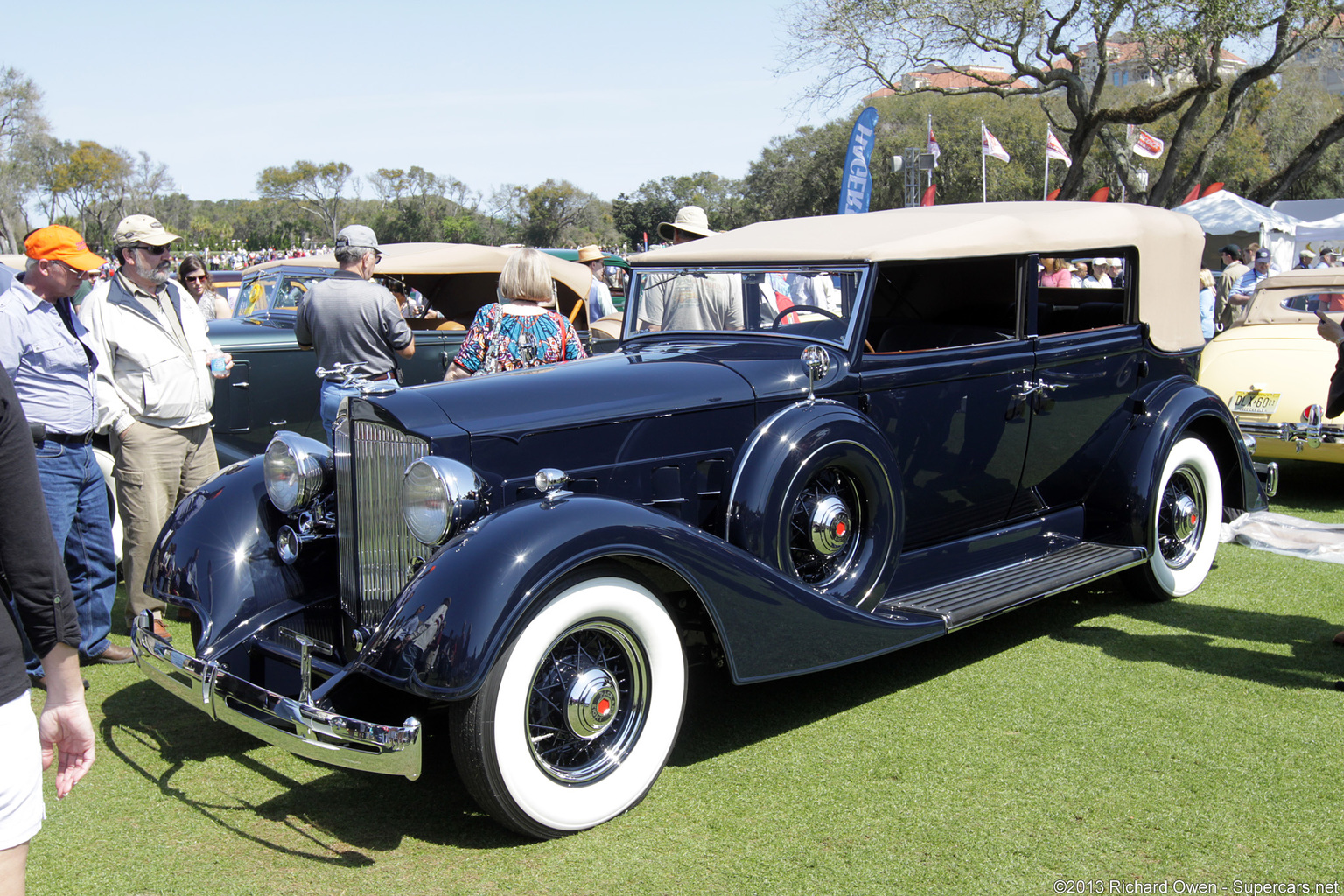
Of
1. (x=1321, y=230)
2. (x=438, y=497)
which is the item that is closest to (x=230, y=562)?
(x=438, y=497)

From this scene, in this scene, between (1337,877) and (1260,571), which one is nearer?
(1337,877)

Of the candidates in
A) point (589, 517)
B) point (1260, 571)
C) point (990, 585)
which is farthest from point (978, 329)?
point (589, 517)

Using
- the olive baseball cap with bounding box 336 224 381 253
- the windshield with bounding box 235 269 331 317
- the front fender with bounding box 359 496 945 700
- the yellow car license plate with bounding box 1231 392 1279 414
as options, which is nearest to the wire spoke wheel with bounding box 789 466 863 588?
the front fender with bounding box 359 496 945 700

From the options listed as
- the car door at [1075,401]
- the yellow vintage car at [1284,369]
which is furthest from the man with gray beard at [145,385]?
the yellow vintage car at [1284,369]

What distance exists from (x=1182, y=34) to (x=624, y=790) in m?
16.5

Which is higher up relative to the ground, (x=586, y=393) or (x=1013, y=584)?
(x=586, y=393)

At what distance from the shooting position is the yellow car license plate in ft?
23.0

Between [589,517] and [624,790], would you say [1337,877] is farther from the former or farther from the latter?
[589,517]

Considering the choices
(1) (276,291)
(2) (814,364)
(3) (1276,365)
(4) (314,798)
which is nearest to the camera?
(4) (314,798)

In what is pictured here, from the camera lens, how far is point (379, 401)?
128 inches

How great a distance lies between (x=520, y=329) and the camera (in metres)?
4.29

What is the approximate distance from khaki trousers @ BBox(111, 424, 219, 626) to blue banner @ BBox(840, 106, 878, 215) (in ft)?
30.3

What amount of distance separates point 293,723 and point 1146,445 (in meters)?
3.87
